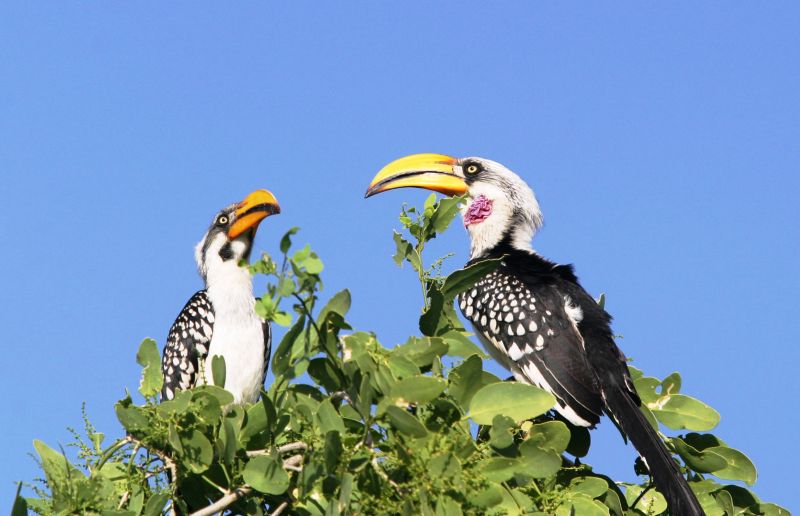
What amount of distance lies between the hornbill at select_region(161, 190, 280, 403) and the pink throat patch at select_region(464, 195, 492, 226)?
1220mm

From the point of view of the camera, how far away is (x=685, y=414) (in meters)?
3.88

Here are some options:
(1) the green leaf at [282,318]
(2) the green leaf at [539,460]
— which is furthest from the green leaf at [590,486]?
(1) the green leaf at [282,318]

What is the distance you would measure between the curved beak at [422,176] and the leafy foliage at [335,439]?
2.52 m

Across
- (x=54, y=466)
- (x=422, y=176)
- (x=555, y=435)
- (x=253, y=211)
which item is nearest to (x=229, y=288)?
(x=253, y=211)

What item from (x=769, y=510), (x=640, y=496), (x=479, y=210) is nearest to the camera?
(x=640, y=496)

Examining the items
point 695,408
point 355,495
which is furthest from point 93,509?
point 695,408

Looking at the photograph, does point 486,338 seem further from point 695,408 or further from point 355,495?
point 355,495

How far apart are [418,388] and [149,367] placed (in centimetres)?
113

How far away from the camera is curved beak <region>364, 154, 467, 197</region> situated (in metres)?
5.84

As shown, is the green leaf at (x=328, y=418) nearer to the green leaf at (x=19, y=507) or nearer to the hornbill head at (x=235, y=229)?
the green leaf at (x=19, y=507)

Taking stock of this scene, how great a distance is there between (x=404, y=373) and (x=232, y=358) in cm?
304

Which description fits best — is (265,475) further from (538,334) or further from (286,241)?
(538,334)

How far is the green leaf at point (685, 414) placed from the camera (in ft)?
12.4

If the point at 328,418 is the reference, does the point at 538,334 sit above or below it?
above
